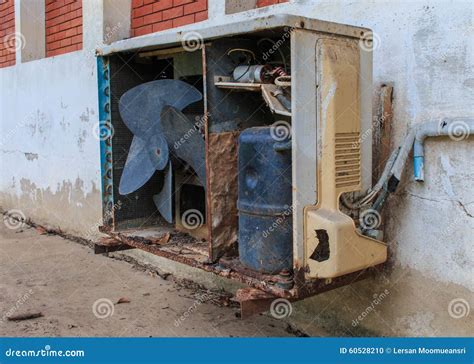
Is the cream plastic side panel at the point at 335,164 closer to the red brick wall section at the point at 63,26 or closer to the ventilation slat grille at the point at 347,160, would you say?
the ventilation slat grille at the point at 347,160

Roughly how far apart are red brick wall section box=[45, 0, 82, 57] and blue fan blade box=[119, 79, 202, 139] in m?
2.69

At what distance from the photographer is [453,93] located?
8.57 feet

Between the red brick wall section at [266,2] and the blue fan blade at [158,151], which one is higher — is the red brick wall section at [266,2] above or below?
above

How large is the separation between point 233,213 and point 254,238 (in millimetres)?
296

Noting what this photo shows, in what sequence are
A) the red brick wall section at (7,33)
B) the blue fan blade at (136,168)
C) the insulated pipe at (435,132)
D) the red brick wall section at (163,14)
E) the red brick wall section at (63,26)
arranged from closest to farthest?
the insulated pipe at (435,132) → the blue fan blade at (136,168) → the red brick wall section at (163,14) → the red brick wall section at (63,26) → the red brick wall section at (7,33)

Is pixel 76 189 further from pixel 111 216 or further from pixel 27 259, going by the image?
pixel 111 216

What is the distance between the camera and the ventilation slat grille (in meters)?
2.57

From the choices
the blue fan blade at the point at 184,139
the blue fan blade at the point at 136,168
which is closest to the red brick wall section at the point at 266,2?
the blue fan blade at the point at 184,139

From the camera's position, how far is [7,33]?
7531mm

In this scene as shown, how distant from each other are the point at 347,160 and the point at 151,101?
1.41 metres

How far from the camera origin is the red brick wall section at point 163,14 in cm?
432

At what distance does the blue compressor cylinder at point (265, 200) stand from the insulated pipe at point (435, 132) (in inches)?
25.2

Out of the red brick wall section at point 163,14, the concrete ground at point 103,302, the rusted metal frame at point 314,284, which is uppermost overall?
the red brick wall section at point 163,14

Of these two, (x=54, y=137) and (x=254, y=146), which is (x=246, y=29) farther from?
(x=54, y=137)
